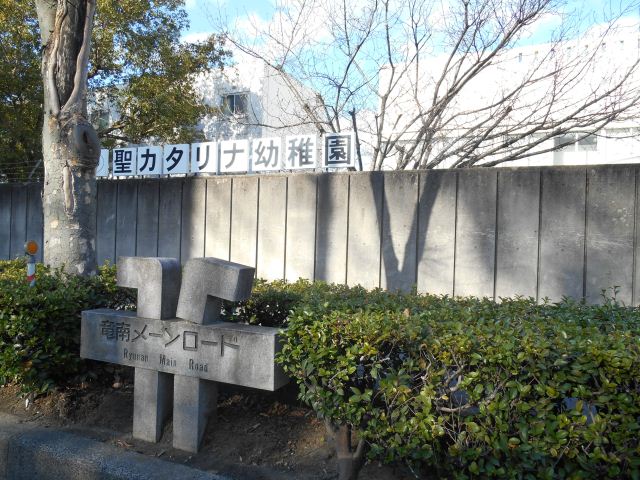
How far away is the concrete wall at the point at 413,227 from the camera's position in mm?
7598

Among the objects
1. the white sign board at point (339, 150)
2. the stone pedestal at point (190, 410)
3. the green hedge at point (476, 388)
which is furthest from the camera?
the white sign board at point (339, 150)

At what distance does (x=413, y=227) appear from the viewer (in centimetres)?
880

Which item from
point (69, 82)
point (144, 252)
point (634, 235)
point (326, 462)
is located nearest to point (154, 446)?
point (326, 462)

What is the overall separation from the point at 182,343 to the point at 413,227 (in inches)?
212

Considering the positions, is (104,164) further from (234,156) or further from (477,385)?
(477,385)

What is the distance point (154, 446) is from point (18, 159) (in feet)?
50.7

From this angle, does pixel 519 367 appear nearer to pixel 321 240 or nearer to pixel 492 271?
pixel 492 271

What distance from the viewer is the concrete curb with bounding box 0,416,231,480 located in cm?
362

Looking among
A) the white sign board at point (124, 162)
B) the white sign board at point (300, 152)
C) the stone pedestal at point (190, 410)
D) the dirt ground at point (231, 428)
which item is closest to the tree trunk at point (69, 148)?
the dirt ground at point (231, 428)

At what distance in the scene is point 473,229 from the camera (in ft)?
27.3

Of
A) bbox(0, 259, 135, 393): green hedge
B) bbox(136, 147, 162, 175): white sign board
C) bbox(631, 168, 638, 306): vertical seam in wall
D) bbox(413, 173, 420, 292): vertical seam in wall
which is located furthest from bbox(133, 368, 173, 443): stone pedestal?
bbox(136, 147, 162, 175): white sign board

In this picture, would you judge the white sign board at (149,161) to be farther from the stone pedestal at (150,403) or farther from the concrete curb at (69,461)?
the stone pedestal at (150,403)

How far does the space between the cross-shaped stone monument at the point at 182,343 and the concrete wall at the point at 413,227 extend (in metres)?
4.50

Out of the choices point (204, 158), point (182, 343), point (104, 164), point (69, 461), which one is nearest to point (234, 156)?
point (204, 158)
